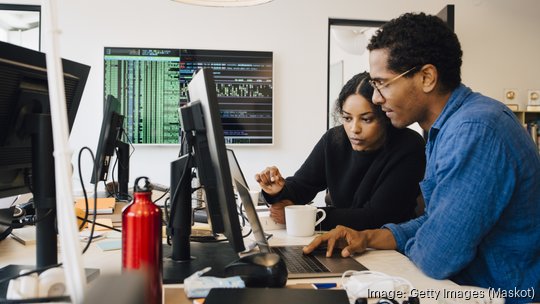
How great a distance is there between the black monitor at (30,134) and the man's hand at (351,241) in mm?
627

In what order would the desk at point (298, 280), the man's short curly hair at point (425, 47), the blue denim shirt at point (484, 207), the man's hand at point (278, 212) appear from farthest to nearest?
the man's hand at point (278, 212)
the man's short curly hair at point (425, 47)
the blue denim shirt at point (484, 207)
the desk at point (298, 280)

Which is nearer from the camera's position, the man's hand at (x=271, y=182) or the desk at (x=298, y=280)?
the desk at (x=298, y=280)

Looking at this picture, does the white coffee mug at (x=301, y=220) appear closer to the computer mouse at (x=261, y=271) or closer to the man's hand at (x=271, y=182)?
the man's hand at (x=271, y=182)

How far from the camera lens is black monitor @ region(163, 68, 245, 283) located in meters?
0.84

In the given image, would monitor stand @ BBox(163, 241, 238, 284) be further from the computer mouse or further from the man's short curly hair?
the man's short curly hair

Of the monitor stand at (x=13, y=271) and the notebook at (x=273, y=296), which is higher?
the notebook at (x=273, y=296)

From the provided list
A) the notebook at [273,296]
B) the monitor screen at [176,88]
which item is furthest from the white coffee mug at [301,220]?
the monitor screen at [176,88]

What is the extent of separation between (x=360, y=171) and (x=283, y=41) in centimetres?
208

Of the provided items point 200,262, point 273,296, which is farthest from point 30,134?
point 273,296

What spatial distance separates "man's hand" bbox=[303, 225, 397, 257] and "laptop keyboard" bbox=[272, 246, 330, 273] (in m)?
0.03

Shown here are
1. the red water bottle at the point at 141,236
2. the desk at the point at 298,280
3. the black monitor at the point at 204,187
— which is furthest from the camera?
the desk at the point at 298,280

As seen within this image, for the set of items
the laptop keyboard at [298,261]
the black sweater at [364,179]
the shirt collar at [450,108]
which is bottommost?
the laptop keyboard at [298,261]

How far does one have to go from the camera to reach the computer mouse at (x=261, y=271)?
0.89 metres

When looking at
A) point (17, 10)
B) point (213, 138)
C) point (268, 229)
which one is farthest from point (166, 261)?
point (17, 10)
